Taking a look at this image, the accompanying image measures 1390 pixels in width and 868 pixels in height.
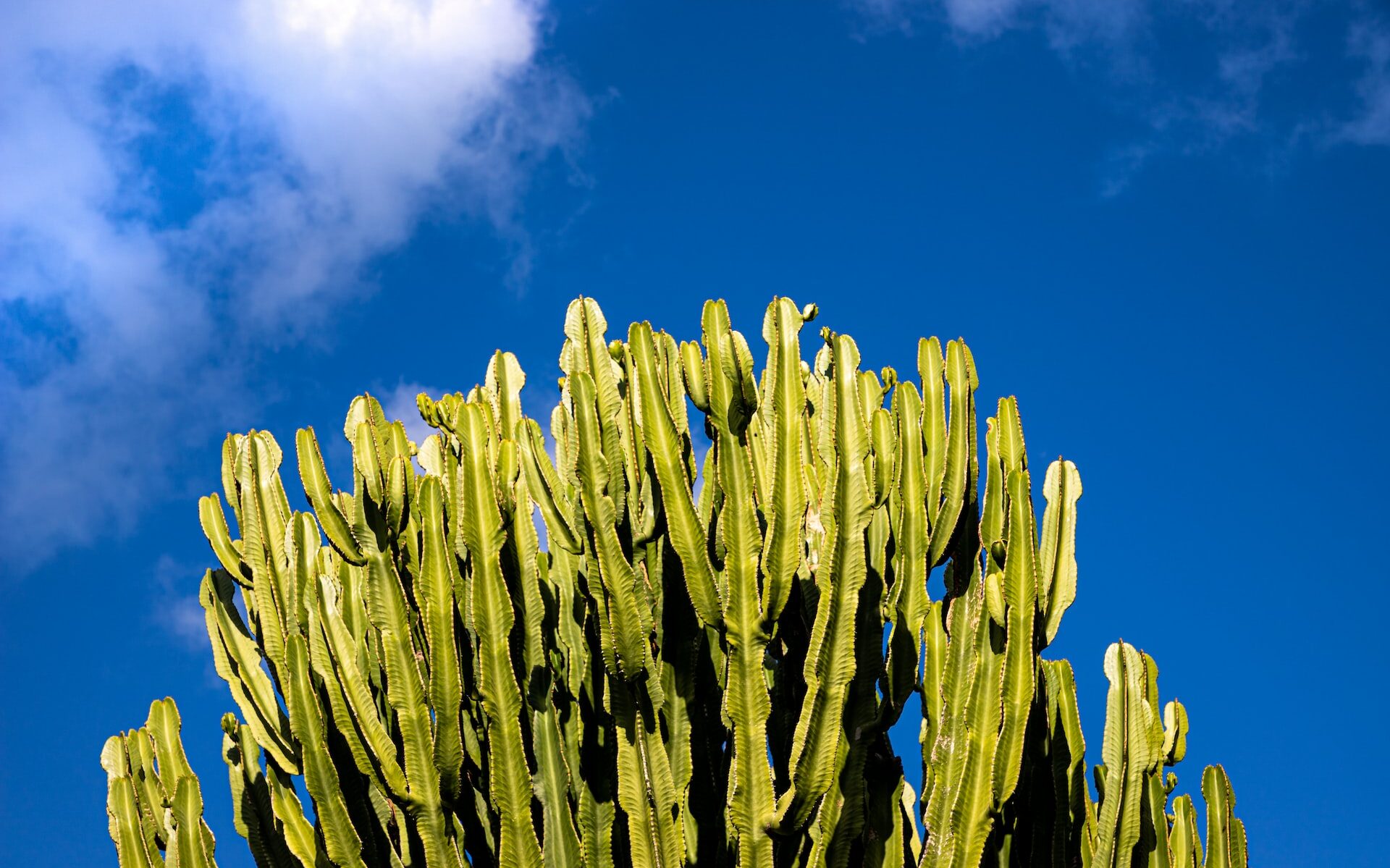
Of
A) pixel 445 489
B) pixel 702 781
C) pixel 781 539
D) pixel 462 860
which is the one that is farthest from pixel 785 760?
pixel 445 489

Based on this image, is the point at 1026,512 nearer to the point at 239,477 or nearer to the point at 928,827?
the point at 928,827

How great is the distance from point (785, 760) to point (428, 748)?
3.44ft

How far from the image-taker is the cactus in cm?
325

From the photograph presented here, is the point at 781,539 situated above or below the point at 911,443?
below

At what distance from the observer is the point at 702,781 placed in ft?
11.6

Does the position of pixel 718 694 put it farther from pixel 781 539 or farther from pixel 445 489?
pixel 445 489

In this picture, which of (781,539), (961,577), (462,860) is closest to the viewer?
(781,539)

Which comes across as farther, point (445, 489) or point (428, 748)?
point (445, 489)

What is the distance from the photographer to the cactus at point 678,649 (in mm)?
3248

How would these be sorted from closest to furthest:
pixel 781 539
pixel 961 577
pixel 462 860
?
pixel 781 539 < pixel 462 860 < pixel 961 577

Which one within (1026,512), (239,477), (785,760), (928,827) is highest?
(239,477)

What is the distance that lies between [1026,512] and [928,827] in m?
0.94

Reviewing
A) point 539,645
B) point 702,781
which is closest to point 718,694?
point 702,781

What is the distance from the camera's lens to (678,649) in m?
3.50
